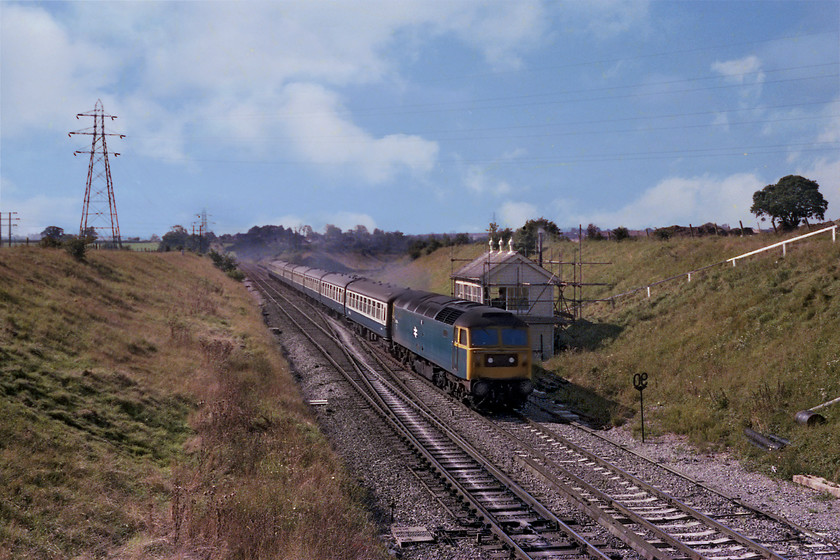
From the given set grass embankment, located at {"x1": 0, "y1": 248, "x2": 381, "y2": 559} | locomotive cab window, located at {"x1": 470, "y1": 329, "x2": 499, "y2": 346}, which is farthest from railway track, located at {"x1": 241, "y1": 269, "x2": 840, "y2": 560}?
grass embankment, located at {"x1": 0, "y1": 248, "x2": 381, "y2": 559}

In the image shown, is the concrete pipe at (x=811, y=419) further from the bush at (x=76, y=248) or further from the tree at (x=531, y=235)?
the tree at (x=531, y=235)

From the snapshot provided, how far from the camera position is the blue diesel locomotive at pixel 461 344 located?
69.6 feet

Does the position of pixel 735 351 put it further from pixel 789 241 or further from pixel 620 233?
pixel 620 233

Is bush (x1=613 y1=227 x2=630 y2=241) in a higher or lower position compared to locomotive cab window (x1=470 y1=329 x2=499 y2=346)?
higher

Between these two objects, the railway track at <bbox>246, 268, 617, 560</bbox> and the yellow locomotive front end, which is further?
the yellow locomotive front end

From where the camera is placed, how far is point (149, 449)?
48.3 feet

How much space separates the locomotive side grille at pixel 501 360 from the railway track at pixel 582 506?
6.27ft

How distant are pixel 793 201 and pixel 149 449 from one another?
4800cm

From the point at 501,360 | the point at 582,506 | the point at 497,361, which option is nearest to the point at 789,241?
the point at 501,360

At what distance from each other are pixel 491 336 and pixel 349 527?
1079 cm

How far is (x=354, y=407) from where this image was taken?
867 inches

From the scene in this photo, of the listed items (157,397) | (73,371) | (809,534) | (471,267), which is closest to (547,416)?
(809,534)

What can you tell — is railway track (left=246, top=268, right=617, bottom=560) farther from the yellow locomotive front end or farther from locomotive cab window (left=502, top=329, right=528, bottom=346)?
locomotive cab window (left=502, top=329, right=528, bottom=346)

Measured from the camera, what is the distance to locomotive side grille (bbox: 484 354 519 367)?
69.4ft
